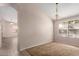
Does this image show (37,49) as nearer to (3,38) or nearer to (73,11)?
(3,38)

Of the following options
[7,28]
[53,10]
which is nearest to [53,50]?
[53,10]

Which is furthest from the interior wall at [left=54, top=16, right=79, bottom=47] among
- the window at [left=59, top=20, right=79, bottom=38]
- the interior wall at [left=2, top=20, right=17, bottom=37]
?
the interior wall at [left=2, top=20, right=17, bottom=37]

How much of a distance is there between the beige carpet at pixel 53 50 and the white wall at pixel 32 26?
3.2 inches

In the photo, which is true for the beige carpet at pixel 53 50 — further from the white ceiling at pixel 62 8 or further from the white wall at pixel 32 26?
the white ceiling at pixel 62 8

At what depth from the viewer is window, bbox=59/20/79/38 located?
6.37 ft

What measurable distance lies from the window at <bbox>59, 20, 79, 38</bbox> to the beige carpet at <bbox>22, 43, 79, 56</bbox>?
204 millimetres

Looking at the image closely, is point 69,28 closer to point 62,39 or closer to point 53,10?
point 62,39

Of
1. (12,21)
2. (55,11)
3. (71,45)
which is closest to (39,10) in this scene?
(55,11)

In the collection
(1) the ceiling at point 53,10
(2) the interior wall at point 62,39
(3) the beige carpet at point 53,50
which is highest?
(1) the ceiling at point 53,10

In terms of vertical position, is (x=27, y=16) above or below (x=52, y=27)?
above

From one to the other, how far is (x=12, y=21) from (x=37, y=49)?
2.15ft

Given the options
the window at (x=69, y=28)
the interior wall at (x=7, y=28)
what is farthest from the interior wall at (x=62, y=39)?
the interior wall at (x=7, y=28)

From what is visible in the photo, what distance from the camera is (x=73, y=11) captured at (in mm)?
1929

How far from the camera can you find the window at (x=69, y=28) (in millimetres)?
1942
